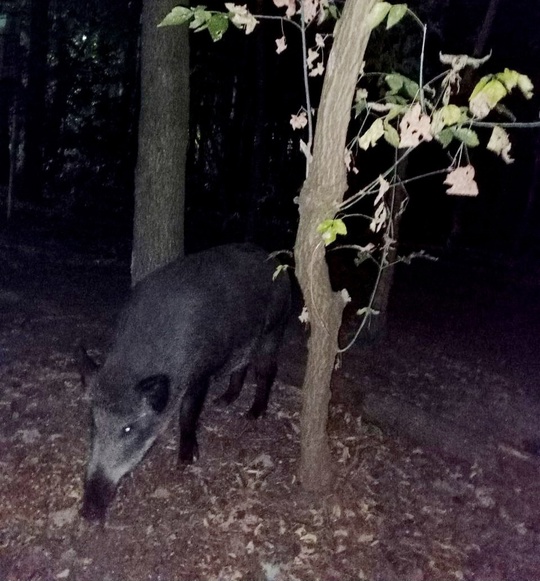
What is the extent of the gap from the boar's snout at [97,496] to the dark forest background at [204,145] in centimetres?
858

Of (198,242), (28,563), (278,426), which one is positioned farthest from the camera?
(198,242)

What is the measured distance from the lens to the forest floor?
383 centimetres

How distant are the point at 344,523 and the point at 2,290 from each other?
17.6 ft

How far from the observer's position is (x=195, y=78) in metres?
14.2

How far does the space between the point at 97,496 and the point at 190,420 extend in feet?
3.03

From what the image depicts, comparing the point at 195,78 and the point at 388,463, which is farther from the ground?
the point at 195,78

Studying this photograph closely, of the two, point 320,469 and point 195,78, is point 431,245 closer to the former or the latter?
point 195,78

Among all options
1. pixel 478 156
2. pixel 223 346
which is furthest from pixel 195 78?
pixel 223 346

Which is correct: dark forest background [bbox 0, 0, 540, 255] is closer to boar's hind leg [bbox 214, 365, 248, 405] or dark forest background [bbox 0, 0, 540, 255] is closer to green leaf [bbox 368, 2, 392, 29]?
boar's hind leg [bbox 214, 365, 248, 405]

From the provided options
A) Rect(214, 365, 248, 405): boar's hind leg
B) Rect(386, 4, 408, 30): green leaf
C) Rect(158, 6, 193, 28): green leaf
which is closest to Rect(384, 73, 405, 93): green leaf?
Rect(386, 4, 408, 30): green leaf

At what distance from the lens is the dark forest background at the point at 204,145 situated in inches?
528

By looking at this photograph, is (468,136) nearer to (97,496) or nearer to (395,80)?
(395,80)

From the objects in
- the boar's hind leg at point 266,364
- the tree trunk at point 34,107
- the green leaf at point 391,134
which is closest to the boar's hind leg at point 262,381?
the boar's hind leg at point 266,364

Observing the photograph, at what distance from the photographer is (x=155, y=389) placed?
164 inches
